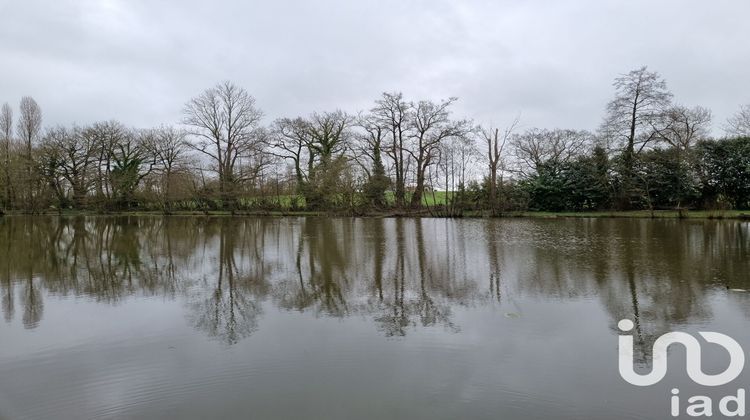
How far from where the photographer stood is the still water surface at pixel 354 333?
154 inches

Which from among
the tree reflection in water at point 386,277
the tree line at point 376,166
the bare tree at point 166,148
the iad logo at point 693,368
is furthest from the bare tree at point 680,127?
the bare tree at point 166,148

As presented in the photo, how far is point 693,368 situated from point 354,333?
3645mm

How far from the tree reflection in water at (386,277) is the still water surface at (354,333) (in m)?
0.06

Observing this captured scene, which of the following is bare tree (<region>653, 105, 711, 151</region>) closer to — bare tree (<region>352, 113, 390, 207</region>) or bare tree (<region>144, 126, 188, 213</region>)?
bare tree (<region>352, 113, 390, 207</region>)

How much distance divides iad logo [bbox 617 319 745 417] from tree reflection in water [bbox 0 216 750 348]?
0.62 ft

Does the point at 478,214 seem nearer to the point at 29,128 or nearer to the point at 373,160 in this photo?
the point at 373,160

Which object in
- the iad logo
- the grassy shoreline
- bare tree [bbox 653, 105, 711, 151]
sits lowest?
the iad logo

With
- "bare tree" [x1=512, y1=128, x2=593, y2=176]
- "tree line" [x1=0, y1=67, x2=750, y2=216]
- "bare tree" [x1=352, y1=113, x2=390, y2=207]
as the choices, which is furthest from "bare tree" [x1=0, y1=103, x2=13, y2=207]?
"bare tree" [x1=512, y1=128, x2=593, y2=176]

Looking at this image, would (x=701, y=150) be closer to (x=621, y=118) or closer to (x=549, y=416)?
(x=621, y=118)

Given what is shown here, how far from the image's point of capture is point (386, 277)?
31.2 ft

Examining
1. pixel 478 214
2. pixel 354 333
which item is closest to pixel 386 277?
pixel 354 333

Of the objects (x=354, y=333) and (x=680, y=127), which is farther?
(x=680, y=127)

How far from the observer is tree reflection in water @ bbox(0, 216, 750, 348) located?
6.73m

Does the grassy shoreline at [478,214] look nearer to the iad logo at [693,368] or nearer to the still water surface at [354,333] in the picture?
the still water surface at [354,333]
